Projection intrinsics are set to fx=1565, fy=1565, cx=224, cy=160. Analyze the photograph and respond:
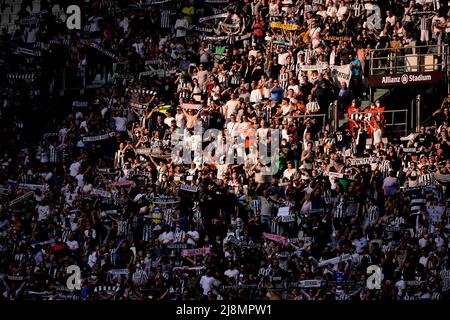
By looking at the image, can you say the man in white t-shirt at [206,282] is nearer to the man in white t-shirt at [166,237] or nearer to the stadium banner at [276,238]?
the stadium banner at [276,238]

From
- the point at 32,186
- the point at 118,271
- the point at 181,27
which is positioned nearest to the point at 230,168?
the point at 118,271

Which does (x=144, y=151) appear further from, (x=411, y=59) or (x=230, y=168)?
(x=411, y=59)

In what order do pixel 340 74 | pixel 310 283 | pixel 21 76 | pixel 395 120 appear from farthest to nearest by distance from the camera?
pixel 21 76 → pixel 340 74 → pixel 395 120 → pixel 310 283

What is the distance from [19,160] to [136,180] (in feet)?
13.8

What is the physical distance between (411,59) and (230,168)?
4710 millimetres

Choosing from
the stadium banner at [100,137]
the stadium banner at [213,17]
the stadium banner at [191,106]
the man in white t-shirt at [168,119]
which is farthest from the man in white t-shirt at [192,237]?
the stadium banner at [213,17]

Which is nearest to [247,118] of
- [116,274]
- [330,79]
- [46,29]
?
[330,79]

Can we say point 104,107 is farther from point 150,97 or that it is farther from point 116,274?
point 116,274

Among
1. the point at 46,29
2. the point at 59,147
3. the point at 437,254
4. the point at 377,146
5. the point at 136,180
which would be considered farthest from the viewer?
the point at 46,29

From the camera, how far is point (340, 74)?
35469mm

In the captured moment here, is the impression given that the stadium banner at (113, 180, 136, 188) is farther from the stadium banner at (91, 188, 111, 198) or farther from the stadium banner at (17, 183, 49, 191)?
the stadium banner at (17, 183, 49, 191)

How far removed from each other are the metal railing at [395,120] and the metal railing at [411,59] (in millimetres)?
945

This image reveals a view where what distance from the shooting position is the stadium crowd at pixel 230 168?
3192cm

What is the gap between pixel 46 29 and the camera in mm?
42375
